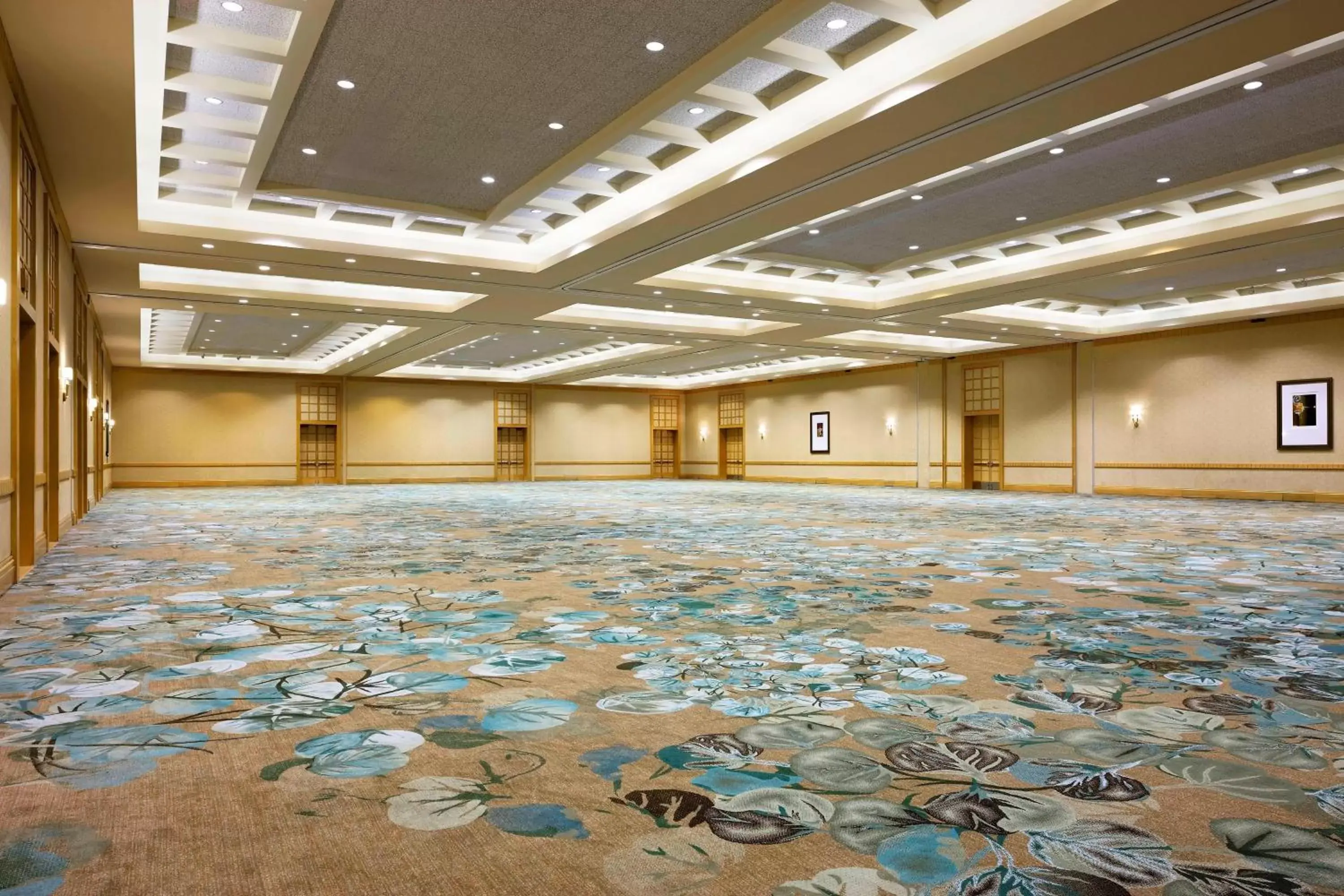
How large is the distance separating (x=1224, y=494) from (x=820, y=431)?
11.1 meters

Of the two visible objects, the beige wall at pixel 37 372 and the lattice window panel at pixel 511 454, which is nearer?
the beige wall at pixel 37 372

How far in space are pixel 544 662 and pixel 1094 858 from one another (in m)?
2.18

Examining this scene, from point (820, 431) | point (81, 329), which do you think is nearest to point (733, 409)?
point (820, 431)

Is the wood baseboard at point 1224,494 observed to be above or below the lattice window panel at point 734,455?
below

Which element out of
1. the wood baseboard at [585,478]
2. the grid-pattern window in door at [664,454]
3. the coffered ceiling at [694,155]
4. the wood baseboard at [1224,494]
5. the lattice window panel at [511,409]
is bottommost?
the wood baseboard at [585,478]

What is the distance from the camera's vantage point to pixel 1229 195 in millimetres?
9750

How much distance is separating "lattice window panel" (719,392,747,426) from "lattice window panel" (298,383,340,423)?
486 inches

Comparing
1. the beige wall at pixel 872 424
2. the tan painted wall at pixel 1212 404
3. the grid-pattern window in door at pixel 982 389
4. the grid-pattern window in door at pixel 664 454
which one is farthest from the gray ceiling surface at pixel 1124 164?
the grid-pattern window in door at pixel 664 454

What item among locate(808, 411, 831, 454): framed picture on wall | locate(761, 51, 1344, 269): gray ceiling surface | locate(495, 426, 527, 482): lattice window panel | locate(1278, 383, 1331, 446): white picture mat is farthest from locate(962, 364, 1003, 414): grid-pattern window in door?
locate(495, 426, 527, 482): lattice window panel

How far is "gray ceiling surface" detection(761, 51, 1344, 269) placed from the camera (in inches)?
270

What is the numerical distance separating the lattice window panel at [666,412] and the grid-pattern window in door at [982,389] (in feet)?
40.2

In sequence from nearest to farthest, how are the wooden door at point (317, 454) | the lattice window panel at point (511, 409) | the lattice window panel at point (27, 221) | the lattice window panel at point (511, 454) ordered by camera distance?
the lattice window panel at point (27, 221), the wooden door at point (317, 454), the lattice window panel at point (511, 409), the lattice window panel at point (511, 454)

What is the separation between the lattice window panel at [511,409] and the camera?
27.7m

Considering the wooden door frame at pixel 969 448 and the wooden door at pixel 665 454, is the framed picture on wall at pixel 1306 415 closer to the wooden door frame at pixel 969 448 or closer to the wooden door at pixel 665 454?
the wooden door frame at pixel 969 448
